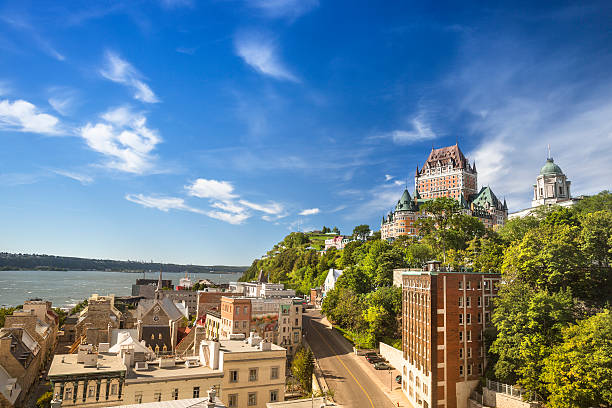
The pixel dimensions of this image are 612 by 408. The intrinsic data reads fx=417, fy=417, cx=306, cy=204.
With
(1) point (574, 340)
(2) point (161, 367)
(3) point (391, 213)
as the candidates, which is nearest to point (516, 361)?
(1) point (574, 340)

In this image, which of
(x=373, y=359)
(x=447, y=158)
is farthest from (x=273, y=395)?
(x=447, y=158)

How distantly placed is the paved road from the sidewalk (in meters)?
0.59

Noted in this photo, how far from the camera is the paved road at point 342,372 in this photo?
49875 millimetres

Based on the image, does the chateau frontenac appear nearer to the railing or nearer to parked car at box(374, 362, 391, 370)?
parked car at box(374, 362, 391, 370)

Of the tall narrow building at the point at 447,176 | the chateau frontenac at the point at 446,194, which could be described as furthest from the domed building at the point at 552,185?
the tall narrow building at the point at 447,176

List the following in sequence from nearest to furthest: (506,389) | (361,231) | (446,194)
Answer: (506,389)
(446,194)
(361,231)

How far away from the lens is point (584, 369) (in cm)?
3550

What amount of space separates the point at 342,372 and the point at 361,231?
121033mm

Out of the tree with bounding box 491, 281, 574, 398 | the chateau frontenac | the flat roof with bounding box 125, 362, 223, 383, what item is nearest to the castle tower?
the chateau frontenac

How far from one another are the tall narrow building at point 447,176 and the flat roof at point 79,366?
138 m

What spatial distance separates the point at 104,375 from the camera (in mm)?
30906

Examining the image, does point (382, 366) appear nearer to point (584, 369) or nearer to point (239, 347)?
point (584, 369)

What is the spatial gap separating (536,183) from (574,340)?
9198 centimetres

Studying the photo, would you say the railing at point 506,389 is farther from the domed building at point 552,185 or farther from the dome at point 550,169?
the dome at point 550,169
